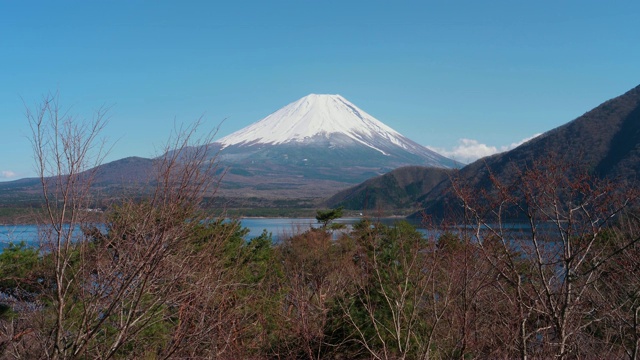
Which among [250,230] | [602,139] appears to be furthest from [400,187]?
[250,230]

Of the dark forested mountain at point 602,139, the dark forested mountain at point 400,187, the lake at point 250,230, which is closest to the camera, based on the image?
the lake at point 250,230

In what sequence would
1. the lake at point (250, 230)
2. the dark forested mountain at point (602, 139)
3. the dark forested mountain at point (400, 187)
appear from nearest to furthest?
the lake at point (250, 230) < the dark forested mountain at point (602, 139) < the dark forested mountain at point (400, 187)

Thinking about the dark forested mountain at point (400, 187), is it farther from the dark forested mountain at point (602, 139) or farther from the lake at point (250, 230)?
the dark forested mountain at point (602, 139)

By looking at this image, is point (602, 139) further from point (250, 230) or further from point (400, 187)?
point (400, 187)

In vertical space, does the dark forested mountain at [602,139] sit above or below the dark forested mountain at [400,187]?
above

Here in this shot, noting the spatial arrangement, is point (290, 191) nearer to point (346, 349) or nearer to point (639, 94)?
point (639, 94)

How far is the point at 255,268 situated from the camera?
16297 mm

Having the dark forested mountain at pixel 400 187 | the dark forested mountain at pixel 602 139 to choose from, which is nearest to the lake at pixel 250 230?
the dark forested mountain at pixel 602 139

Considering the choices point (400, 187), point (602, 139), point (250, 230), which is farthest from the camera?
point (400, 187)

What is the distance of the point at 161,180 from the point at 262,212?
94.0 metres

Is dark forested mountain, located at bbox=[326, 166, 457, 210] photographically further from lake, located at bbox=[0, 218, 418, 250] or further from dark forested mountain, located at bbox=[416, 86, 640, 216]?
dark forested mountain, located at bbox=[416, 86, 640, 216]

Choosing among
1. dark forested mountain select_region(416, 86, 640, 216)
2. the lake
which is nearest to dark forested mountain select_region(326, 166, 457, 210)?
the lake

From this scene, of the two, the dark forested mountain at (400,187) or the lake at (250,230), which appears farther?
the dark forested mountain at (400,187)

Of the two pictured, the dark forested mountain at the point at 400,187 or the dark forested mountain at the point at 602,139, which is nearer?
the dark forested mountain at the point at 602,139
